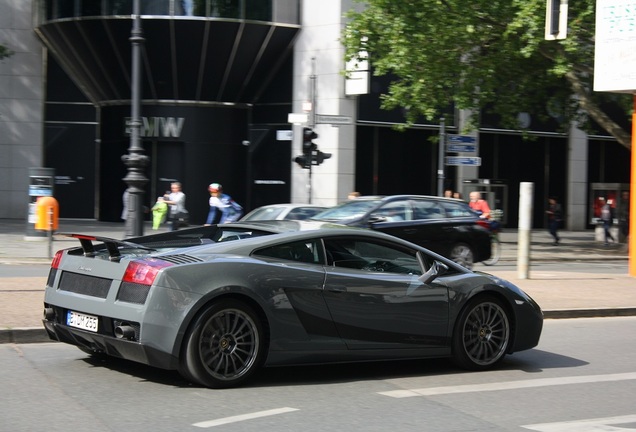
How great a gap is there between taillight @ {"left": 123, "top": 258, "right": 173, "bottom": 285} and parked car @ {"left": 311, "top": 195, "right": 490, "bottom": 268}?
37.6 ft

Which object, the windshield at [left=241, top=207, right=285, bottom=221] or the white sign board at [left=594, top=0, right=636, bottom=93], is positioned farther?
the windshield at [left=241, top=207, right=285, bottom=221]

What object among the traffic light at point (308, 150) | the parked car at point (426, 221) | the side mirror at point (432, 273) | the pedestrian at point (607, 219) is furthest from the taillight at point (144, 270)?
the pedestrian at point (607, 219)

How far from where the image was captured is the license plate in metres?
6.88

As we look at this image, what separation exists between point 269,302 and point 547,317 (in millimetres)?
5896

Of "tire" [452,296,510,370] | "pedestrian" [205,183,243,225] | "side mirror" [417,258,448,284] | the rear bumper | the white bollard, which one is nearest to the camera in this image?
the rear bumper

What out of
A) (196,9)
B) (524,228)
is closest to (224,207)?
(524,228)

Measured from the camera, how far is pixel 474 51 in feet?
87.2

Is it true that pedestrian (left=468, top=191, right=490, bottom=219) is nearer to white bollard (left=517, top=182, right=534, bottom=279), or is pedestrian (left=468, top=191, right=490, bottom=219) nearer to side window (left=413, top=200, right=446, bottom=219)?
side window (left=413, top=200, right=446, bottom=219)

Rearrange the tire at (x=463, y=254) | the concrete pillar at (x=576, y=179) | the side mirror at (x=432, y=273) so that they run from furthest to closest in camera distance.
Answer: the concrete pillar at (x=576, y=179), the tire at (x=463, y=254), the side mirror at (x=432, y=273)

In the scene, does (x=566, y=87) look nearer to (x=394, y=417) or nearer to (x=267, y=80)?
(x=267, y=80)

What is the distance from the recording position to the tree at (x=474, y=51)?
24172 mm

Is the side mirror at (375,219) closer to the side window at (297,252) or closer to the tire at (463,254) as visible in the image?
the tire at (463,254)

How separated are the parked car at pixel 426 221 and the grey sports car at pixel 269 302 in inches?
396

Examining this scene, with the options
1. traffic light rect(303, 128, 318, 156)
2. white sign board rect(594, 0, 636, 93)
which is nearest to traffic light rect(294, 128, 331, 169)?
traffic light rect(303, 128, 318, 156)
